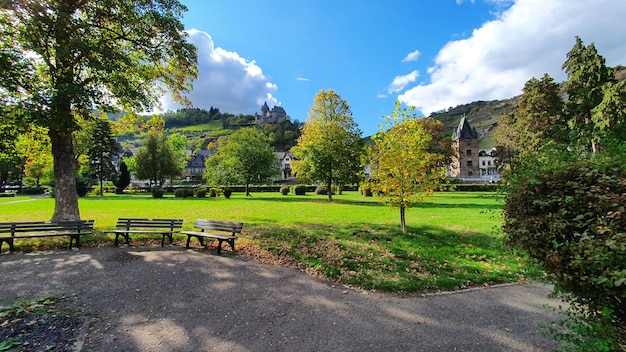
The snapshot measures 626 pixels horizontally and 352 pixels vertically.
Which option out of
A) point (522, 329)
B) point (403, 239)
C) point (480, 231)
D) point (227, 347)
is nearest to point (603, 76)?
point (480, 231)

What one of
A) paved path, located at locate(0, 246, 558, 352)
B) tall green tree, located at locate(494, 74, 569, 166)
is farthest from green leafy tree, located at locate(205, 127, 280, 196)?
tall green tree, located at locate(494, 74, 569, 166)

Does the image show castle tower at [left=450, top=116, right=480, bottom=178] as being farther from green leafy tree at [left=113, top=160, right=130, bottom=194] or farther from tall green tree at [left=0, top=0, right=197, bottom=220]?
tall green tree at [left=0, top=0, right=197, bottom=220]

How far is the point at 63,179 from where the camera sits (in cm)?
1129

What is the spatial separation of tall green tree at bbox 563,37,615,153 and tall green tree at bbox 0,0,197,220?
3596 cm

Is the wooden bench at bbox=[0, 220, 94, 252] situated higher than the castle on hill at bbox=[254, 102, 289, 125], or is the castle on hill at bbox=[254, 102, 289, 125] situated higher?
the castle on hill at bbox=[254, 102, 289, 125]

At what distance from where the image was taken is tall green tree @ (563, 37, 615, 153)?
2941 centimetres

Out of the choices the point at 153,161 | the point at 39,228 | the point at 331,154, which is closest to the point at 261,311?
the point at 39,228

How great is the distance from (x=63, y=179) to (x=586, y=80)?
43.9 metres

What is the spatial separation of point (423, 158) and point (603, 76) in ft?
108

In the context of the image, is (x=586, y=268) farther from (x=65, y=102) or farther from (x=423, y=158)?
(x=65, y=102)

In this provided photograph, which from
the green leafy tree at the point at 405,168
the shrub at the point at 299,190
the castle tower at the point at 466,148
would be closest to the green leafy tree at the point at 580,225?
the green leafy tree at the point at 405,168

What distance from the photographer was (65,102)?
959cm

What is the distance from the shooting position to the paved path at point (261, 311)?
397 cm

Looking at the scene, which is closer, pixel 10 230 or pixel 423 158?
pixel 10 230
